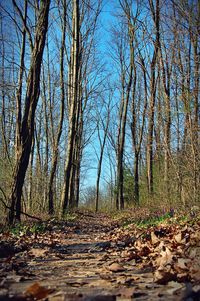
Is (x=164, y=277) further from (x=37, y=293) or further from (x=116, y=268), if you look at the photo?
(x=37, y=293)

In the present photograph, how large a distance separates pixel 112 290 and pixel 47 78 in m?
22.2

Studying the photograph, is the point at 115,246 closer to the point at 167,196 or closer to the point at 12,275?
the point at 12,275

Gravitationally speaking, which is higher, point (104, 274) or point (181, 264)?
point (181, 264)

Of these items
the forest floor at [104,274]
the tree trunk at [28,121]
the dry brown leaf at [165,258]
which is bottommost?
the forest floor at [104,274]

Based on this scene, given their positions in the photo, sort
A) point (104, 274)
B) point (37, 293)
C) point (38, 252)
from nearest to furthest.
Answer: point (37, 293), point (104, 274), point (38, 252)

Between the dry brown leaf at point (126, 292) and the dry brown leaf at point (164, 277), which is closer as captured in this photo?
Answer: the dry brown leaf at point (126, 292)

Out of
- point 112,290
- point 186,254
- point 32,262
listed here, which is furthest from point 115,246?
point 112,290

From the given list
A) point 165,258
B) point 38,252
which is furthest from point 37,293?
point 38,252

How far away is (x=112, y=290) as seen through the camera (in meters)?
2.49

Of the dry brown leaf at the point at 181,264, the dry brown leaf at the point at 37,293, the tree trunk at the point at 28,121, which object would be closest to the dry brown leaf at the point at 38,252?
the dry brown leaf at the point at 181,264

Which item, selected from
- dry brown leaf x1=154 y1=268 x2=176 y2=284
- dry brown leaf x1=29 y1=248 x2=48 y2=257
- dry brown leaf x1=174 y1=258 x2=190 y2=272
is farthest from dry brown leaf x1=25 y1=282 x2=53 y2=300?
dry brown leaf x1=29 y1=248 x2=48 y2=257

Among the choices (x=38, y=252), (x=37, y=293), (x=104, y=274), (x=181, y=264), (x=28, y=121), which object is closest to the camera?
(x=37, y=293)

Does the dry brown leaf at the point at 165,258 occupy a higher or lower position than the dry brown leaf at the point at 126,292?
higher

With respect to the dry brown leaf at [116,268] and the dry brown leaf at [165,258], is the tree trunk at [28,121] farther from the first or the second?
the dry brown leaf at [165,258]
